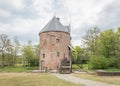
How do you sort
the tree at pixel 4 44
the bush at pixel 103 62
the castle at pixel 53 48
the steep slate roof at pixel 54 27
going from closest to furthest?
the bush at pixel 103 62
the castle at pixel 53 48
the steep slate roof at pixel 54 27
the tree at pixel 4 44

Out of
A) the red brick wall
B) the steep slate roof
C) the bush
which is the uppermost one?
the steep slate roof

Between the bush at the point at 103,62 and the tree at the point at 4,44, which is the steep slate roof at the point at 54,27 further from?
the tree at the point at 4,44

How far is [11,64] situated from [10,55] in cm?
313

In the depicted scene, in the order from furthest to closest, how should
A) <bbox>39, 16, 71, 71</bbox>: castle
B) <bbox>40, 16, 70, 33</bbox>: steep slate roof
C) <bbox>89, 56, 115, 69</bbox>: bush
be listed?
1. <bbox>40, 16, 70, 33</bbox>: steep slate roof
2. <bbox>39, 16, 71, 71</bbox>: castle
3. <bbox>89, 56, 115, 69</bbox>: bush

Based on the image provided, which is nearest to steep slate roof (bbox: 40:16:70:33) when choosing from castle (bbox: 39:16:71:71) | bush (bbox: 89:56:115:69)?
castle (bbox: 39:16:71:71)

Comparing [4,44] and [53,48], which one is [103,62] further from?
[4,44]

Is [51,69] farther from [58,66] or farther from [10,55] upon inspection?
[10,55]

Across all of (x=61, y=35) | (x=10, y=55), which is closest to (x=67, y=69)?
(x=61, y=35)

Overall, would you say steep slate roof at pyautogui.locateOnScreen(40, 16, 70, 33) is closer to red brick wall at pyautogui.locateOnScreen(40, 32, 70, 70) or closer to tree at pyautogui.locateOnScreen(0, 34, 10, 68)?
red brick wall at pyautogui.locateOnScreen(40, 32, 70, 70)

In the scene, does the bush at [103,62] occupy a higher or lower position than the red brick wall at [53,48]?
lower

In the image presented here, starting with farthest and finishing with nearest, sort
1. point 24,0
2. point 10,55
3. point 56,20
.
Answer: point 10,55, point 56,20, point 24,0

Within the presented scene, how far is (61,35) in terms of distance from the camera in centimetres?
3553

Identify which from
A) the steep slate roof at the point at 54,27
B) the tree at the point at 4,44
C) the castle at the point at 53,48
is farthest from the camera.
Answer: the tree at the point at 4,44

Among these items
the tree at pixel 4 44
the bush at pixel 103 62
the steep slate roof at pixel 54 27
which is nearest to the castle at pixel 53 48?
the steep slate roof at pixel 54 27
